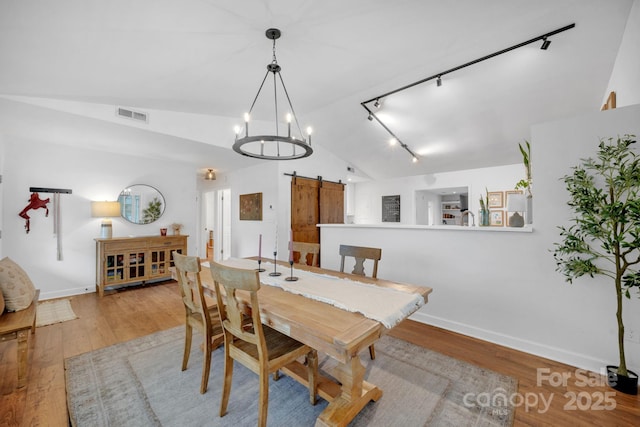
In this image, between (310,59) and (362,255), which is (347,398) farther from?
(310,59)

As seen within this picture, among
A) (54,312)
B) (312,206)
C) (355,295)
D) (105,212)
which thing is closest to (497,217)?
(312,206)

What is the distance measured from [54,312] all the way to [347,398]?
12.8ft

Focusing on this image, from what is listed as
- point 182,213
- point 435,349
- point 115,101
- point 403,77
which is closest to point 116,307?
point 182,213

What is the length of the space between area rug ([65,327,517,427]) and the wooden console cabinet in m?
2.11

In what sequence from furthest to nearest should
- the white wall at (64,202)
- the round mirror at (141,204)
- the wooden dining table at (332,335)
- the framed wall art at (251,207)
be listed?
the framed wall art at (251,207)
the round mirror at (141,204)
the white wall at (64,202)
the wooden dining table at (332,335)

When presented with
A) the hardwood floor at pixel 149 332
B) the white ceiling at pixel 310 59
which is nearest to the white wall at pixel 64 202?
the white ceiling at pixel 310 59

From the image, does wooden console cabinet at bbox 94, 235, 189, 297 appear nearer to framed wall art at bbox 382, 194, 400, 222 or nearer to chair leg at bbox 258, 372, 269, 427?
chair leg at bbox 258, 372, 269, 427

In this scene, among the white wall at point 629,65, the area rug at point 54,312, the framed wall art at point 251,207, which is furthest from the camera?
the framed wall art at point 251,207

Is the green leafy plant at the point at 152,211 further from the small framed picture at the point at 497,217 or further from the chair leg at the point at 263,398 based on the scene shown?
the small framed picture at the point at 497,217

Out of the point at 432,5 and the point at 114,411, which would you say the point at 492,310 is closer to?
the point at 432,5

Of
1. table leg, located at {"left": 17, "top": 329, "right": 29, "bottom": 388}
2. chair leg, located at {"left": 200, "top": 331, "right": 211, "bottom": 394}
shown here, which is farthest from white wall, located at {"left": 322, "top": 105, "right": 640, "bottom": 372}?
table leg, located at {"left": 17, "top": 329, "right": 29, "bottom": 388}

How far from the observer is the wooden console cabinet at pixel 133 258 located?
4.04 metres

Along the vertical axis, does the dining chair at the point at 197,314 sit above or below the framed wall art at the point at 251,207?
below

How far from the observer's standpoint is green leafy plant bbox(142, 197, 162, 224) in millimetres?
4766
